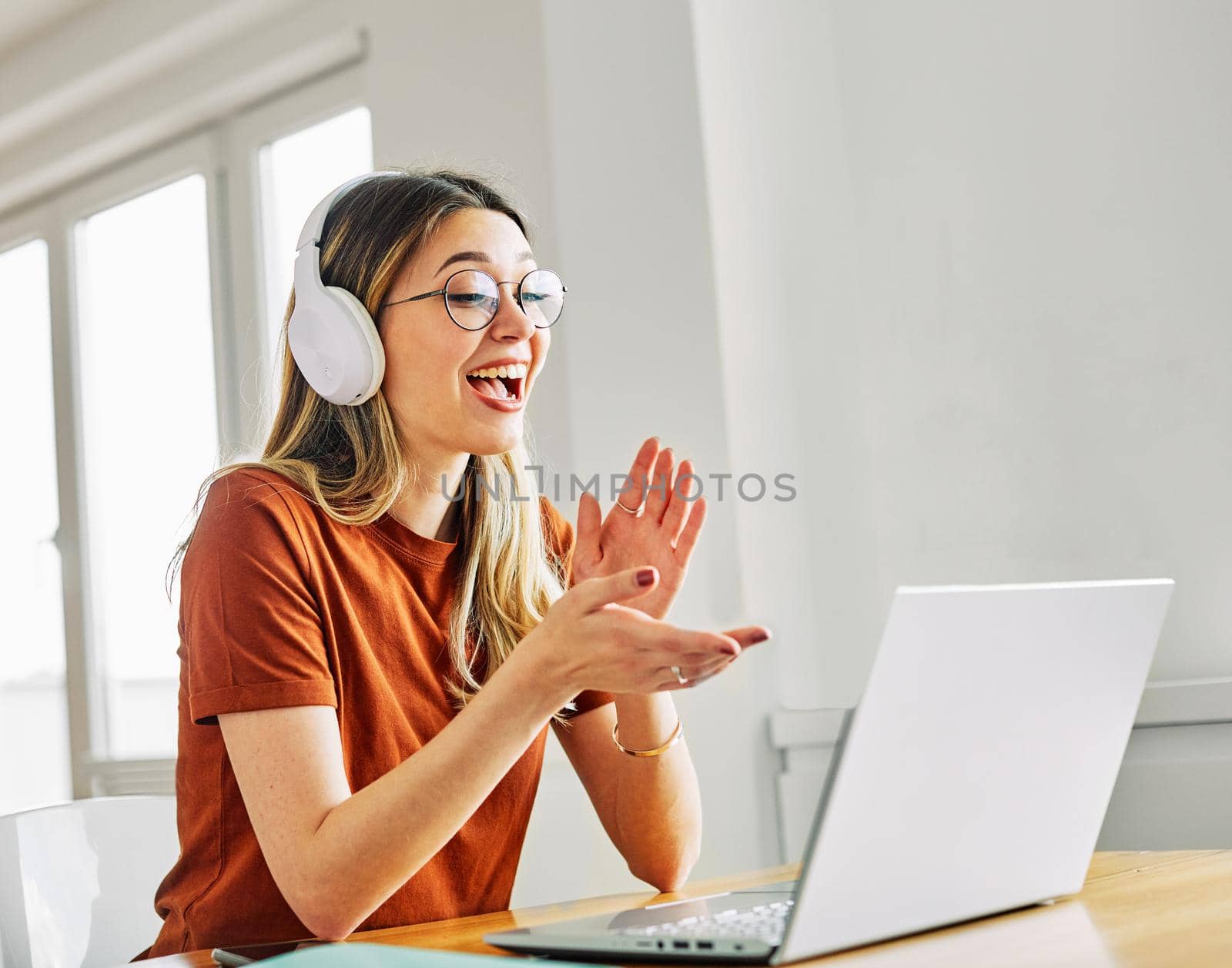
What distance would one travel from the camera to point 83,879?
143cm

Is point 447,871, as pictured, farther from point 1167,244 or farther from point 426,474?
point 1167,244

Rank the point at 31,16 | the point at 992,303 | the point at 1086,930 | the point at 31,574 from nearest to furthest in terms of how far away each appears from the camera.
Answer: the point at 1086,930 < the point at 992,303 < the point at 31,16 < the point at 31,574

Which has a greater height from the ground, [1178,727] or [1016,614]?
[1016,614]

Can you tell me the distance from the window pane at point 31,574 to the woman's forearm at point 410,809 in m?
3.25

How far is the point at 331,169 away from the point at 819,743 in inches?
81.8

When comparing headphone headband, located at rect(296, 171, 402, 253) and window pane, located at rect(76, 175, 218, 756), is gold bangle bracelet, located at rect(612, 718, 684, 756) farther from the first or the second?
window pane, located at rect(76, 175, 218, 756)

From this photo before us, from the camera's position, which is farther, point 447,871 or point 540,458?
point 540,458

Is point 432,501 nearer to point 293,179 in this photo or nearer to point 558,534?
point 558,534

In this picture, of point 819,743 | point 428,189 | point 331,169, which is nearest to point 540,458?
point 819,743

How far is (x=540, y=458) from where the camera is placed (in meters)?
2.36

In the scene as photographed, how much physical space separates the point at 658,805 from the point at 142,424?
9.61 feet

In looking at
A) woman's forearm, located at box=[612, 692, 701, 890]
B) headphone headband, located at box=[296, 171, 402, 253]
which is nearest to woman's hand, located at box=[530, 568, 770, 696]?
woman's forearm, located at box=[612, 692, 701, 890]

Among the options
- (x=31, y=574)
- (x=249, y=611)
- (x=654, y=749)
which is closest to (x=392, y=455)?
(x=249, y=611)

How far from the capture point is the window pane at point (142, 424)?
3.70 meters
